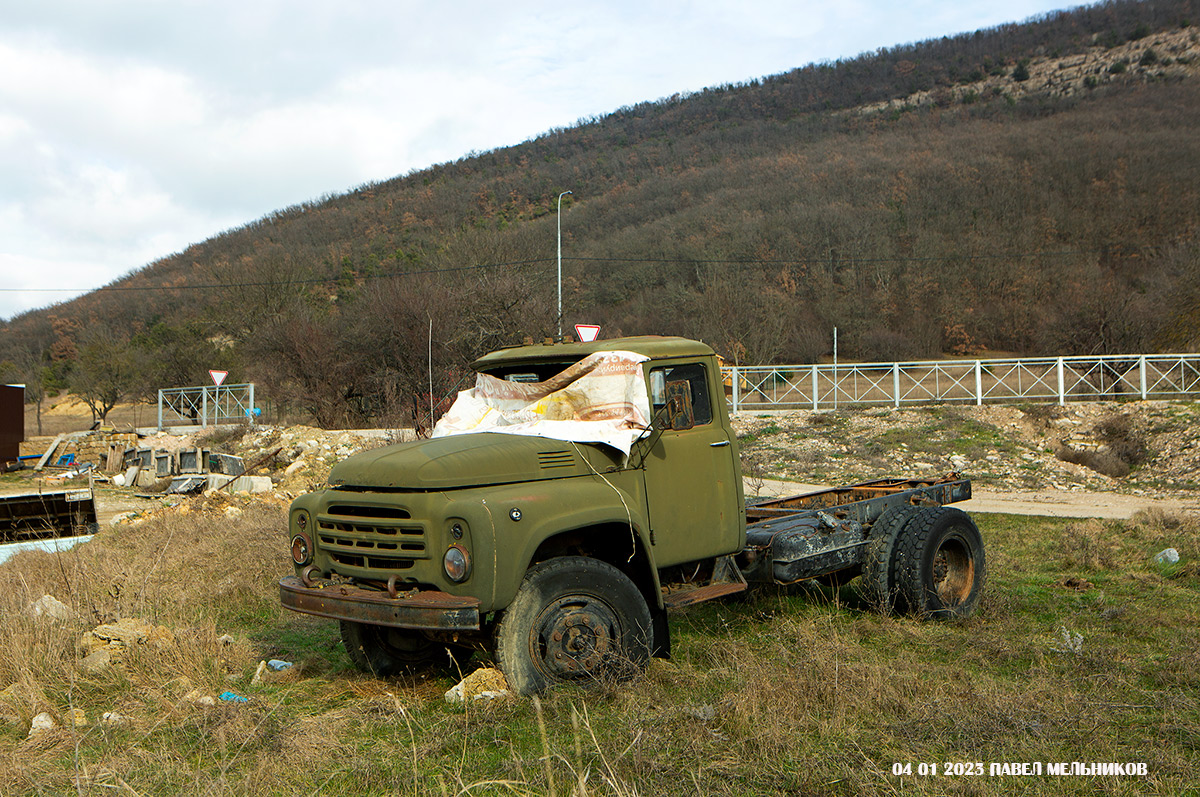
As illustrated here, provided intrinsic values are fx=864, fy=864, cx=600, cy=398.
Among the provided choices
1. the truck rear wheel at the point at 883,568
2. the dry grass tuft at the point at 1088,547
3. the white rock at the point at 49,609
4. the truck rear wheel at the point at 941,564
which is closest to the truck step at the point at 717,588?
the truck rear wheel at the point at 883,568

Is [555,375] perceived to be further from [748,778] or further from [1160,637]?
[1160,637]

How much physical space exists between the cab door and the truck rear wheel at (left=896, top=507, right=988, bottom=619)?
5.05 ft

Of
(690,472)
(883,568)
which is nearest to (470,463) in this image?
(690,472)

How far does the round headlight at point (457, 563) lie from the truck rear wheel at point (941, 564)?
368 cm

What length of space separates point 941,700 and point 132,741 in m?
4.33

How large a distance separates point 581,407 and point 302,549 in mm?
2005

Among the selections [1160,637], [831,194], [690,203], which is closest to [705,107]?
[690,203]

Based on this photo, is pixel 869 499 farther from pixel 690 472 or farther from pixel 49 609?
pixel 49 609

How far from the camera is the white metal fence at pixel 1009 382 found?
79.4 feet

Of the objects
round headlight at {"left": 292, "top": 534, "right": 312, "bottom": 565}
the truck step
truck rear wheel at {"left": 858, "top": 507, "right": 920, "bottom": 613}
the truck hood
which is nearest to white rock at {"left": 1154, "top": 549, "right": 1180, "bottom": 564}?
truck rear wheel at {"left": 858, "top": 507, "right": 920, "bottom": 613}

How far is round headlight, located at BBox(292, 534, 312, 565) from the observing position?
5.50 metres

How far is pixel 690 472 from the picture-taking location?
5.82m

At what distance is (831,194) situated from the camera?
6638cm

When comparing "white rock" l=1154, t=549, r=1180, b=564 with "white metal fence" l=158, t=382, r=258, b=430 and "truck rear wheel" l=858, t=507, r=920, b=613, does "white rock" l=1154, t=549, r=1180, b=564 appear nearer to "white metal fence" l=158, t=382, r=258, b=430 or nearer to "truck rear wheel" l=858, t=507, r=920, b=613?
"truck rear wheel" l=858, t=507, r=920, b=613
